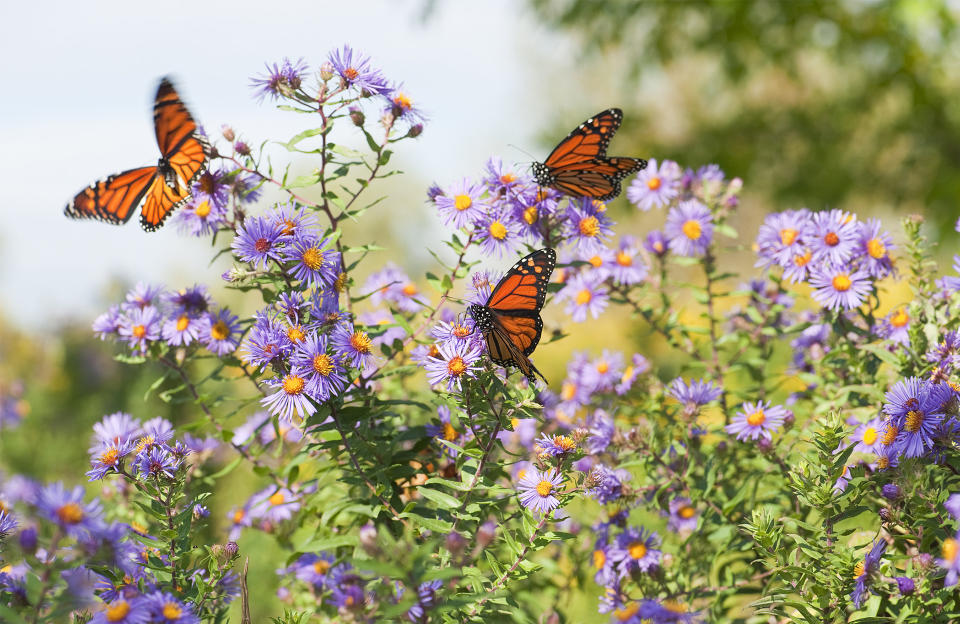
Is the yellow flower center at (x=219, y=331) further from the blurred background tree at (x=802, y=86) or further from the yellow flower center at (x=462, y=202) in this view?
the blurred background tree at (x=802, y=86)

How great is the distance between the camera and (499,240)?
7.81ft

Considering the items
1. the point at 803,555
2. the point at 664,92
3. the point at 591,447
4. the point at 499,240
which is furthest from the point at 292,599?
the point at 664,92

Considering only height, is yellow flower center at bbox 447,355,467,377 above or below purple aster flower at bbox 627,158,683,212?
below

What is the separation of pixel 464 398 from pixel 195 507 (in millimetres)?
812

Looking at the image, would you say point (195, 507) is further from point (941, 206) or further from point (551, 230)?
point (941, 206)

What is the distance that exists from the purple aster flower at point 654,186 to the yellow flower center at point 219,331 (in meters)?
1.70

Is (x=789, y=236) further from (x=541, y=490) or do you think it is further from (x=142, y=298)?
(x=142, y=298)

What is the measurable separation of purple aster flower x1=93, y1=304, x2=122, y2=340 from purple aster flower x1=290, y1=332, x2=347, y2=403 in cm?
100

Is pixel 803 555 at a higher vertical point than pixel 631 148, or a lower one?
lower

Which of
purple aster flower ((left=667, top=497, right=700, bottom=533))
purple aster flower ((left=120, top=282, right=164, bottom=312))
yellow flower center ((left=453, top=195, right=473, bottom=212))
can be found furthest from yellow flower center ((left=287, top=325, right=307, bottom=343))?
purple aster flower ((left=667, top=497, right=700, bottom=533))

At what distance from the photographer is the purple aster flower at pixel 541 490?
197 centimetres

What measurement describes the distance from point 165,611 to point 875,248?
7.89 feet

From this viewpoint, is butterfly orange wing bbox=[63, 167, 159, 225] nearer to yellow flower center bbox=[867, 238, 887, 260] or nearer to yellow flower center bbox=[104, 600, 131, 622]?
yellow flower center bbox=[104, 600, 131, 622]

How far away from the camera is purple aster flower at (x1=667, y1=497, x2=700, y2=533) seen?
265cm
